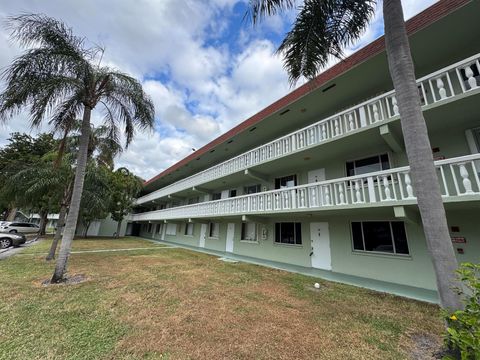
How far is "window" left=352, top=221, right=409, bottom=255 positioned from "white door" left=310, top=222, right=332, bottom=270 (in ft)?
4.13

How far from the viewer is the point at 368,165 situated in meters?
8.93

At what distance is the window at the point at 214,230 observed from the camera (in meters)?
17.7

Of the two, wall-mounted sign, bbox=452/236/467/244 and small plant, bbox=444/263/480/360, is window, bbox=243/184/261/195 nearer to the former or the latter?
wall-mounted sign, bbox=452/236/467/244

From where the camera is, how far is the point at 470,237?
6.27m

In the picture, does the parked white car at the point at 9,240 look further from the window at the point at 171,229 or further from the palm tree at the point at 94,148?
the window at the point at 171,229

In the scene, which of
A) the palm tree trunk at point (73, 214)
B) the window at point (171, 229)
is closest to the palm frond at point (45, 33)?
the palm tree trunk at point (73, 214)

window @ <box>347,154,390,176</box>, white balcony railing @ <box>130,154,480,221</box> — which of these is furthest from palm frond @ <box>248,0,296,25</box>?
window @ <box>347,154,390,176</box>

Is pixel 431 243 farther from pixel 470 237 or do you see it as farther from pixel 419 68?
pixel 419 68

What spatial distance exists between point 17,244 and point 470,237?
2560cm

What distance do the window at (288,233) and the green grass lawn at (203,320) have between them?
12.5ft

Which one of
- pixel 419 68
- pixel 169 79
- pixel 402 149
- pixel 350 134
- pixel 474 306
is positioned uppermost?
pixel 169 79

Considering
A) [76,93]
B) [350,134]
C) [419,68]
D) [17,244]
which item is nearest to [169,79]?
[76,93]

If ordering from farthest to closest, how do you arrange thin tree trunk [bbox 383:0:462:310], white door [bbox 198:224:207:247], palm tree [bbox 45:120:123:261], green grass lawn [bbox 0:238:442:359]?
white door [bbox 198:224:207:247] < palm tree [bbox 45:120:123:261] < green grass lawn [bbox 0:238:442:359] < thin tree trunk [bbox 383:0:462:310]

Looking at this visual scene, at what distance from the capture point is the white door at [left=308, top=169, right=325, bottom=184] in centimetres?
1056
